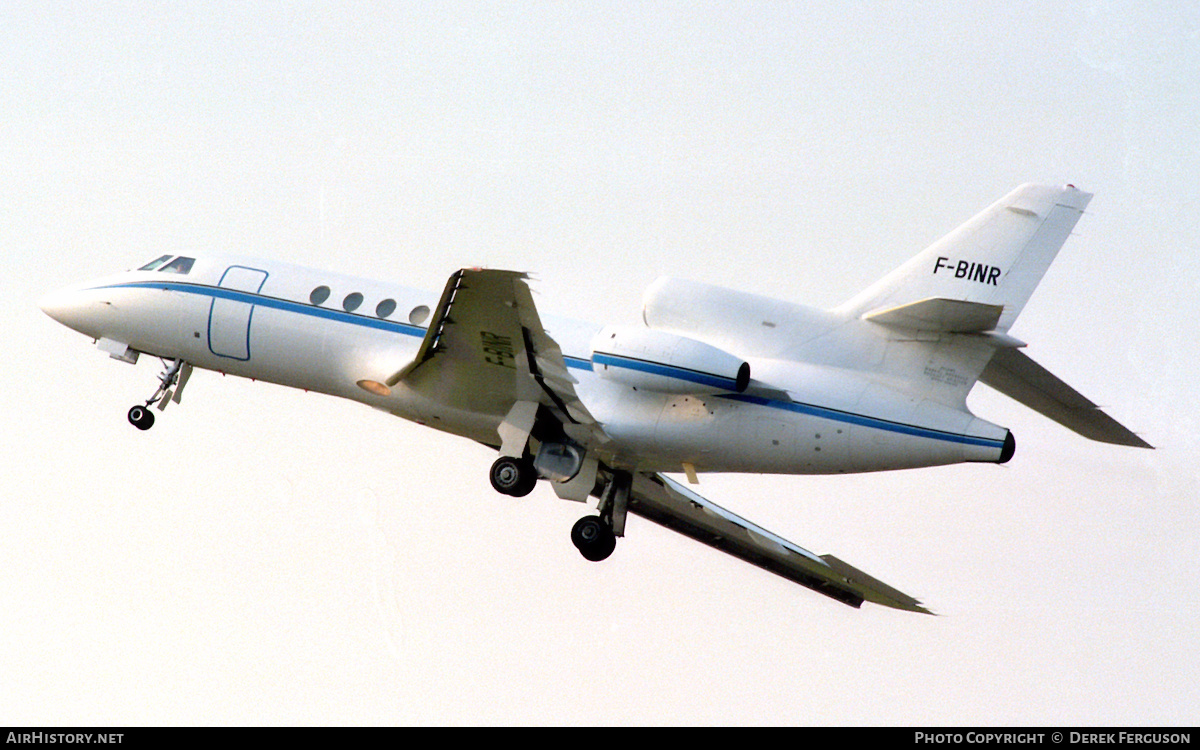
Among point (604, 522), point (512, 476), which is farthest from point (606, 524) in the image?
point (512, 476)

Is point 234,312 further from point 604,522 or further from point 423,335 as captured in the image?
point 604,522

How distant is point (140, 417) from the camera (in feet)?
90.4

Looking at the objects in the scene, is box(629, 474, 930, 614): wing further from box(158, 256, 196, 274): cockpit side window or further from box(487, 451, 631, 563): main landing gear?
box(158, 256, 196, 274): cockpit side window

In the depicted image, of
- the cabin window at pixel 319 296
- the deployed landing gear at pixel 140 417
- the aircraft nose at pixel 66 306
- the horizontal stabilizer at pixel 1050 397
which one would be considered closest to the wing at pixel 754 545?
the cabin window at pixel 319 296

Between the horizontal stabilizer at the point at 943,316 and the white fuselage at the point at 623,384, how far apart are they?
0.40m

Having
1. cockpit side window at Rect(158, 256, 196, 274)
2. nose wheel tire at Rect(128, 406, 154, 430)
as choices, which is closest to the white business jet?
cockpit side window at Rect(158, 256, 196, 274)

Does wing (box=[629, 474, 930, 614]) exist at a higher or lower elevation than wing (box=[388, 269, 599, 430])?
lower

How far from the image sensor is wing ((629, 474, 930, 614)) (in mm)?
28188

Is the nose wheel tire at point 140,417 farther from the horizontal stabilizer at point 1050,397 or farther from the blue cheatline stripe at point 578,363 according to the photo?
the horizontal stabilizer at point 1050,397

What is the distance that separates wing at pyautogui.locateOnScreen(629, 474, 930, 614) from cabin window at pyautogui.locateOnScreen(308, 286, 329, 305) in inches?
250

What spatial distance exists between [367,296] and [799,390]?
24.0 feet

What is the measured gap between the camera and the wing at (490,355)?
22047 mm

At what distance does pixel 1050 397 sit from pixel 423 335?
954 centimetres

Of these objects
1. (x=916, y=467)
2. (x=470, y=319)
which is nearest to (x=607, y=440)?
(x=470, y=319)
